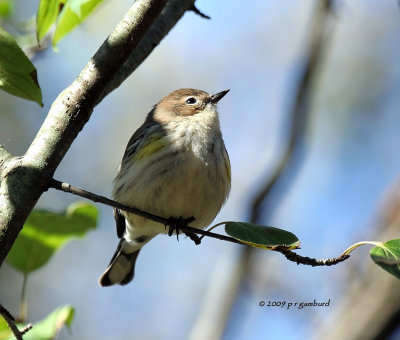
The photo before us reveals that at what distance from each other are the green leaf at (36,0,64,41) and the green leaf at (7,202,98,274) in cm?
109

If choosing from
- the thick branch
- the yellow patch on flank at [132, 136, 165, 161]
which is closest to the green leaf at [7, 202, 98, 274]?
the thick branch

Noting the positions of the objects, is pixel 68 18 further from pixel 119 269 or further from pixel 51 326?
pixel 119 269

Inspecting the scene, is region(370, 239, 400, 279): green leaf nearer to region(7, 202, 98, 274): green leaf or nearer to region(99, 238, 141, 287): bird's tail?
region(7, 202, 98, 274): green leaf

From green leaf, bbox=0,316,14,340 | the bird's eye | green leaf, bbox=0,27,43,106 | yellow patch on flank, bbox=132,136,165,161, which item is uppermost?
green leaf, bbox=0,27,43,106

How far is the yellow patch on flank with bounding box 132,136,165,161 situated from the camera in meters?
4.82

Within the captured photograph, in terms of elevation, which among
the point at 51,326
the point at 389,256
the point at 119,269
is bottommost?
the point at 119,269

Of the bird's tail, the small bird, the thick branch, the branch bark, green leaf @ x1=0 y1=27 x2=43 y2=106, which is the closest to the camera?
green leaf @ x1=0 y1=27 x2=43 y2=106

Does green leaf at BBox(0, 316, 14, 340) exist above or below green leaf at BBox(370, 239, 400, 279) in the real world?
below

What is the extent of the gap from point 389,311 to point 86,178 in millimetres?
9339

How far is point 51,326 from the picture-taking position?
10.2 feet

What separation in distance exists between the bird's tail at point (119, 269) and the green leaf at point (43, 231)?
265 centimetres

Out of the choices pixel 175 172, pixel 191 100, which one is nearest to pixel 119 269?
pixel 191 100

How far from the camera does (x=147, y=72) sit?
1391 centimetres

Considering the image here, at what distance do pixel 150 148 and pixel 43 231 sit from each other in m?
1.49
